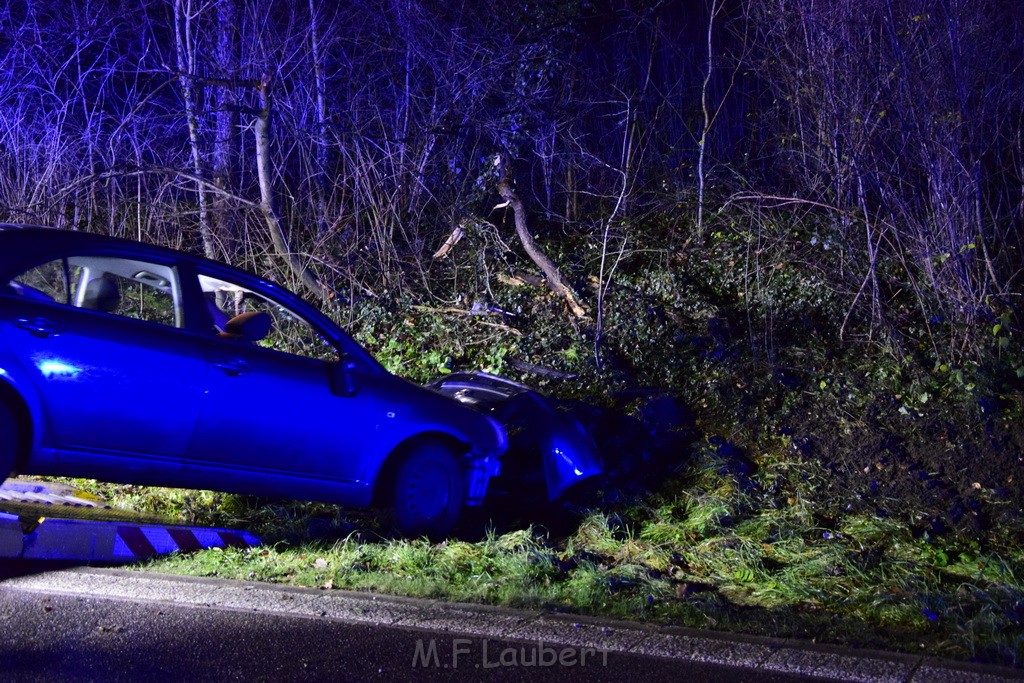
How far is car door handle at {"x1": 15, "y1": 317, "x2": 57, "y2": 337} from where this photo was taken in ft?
17.1

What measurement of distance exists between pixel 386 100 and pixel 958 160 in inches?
266

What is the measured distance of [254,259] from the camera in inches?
455

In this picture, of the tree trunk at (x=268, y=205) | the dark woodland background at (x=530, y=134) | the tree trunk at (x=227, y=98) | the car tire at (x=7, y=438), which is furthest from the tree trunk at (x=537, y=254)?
the car tire at (x=7, y=438)

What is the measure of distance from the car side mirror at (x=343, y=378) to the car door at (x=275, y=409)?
0.03 metres

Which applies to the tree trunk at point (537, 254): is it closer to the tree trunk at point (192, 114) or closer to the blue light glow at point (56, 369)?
the tree trunk at point (192, 114)

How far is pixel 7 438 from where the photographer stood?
17.3ft

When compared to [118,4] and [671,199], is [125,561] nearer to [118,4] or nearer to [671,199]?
[671,199]

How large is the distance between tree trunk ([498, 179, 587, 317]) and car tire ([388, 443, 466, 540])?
3830mm

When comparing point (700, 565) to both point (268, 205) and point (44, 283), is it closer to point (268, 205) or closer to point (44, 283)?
point (44, 283)

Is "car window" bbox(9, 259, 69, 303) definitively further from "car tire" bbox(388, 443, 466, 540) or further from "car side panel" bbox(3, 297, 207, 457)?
"car tire" bbox(388, 443, 466, 540)

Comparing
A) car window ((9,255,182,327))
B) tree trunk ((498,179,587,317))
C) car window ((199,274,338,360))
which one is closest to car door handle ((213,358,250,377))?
car window ((199,274,338,360))

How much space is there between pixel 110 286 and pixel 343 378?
1.51m

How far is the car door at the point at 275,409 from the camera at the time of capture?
5922 millimetres

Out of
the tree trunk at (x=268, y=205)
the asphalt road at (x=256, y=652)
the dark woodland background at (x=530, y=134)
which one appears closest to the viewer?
the asphalt road at (x=256, y=652)
